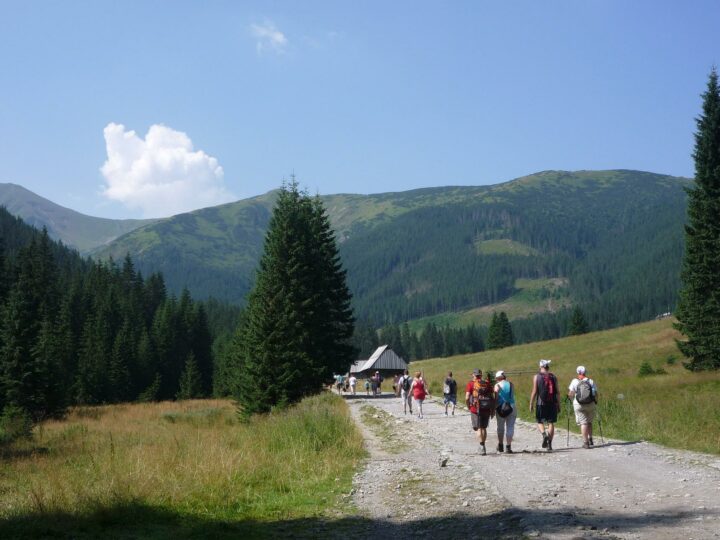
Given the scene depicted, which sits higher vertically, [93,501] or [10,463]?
[93,501]

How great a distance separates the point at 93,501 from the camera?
9516 mm

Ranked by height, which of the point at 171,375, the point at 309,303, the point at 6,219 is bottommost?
the point at 171,375

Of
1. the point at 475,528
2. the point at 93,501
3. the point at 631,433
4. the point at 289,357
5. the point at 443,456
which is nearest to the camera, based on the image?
the point at 475,528

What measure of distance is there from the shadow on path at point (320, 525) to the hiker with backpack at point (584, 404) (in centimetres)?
748

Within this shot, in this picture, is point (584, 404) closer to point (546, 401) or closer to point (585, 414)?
point (585, 414)

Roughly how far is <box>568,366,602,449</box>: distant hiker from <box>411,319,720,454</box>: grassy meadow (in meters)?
1.79

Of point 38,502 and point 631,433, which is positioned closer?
point 38,502

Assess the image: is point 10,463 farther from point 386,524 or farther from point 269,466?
point 386,524

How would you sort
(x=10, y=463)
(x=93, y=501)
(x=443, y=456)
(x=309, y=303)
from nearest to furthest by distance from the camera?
(x=93, y=501) < (x=443, y=456) < (x=10, y=463) < (x=309, y=303)

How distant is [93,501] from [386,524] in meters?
4.30

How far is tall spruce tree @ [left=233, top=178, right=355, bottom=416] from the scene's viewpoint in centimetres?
3188

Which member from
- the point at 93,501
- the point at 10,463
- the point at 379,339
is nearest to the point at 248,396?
the point at 10,463

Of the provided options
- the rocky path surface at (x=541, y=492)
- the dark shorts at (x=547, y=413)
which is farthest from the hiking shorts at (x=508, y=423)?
the dark shorts at (x=547, y=413)

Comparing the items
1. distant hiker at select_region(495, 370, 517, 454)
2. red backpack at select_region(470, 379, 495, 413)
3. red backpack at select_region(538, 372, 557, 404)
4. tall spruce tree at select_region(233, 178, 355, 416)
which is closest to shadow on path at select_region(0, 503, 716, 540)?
distant hiker at select_region(495, 370, 517, 454)
